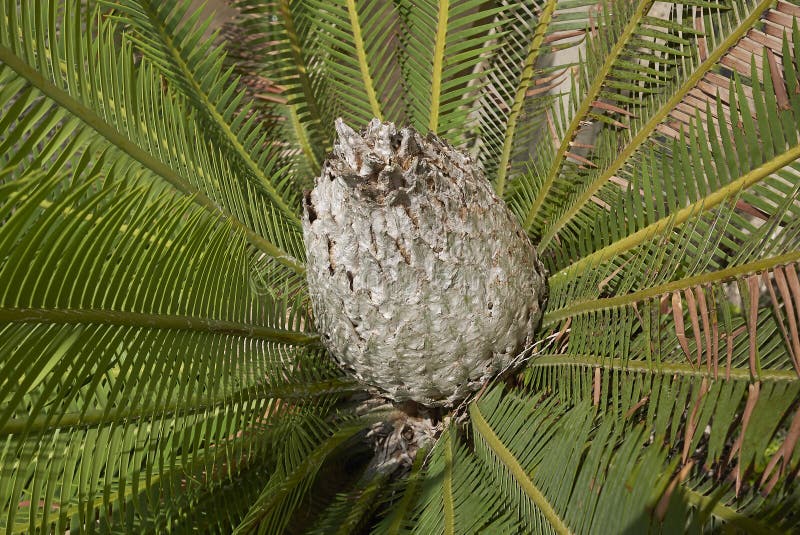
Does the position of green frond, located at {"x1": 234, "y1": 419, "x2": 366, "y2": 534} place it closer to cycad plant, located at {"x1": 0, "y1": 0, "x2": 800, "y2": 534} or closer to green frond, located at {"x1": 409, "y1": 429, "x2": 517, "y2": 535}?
cycad plant, located at {"x1": 0, "y1": 0, "x2": 800, "y2": 534}

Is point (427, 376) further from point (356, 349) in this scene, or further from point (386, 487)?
point (386, 487)

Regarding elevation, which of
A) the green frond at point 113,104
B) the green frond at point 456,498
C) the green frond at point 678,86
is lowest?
the green frond at point 456,498

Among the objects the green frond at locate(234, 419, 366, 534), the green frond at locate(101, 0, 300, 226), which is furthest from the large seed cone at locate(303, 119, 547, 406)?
the green frond at locate(101, 0, 300, 226)

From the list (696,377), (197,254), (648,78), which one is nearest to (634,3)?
(648,78)

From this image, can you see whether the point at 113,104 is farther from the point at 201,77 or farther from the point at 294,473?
the point at 294,473

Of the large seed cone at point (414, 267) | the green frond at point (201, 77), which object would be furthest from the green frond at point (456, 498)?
the green frond at point (201, 77)

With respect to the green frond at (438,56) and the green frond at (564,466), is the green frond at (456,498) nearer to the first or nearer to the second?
the green frond at (564,466)
